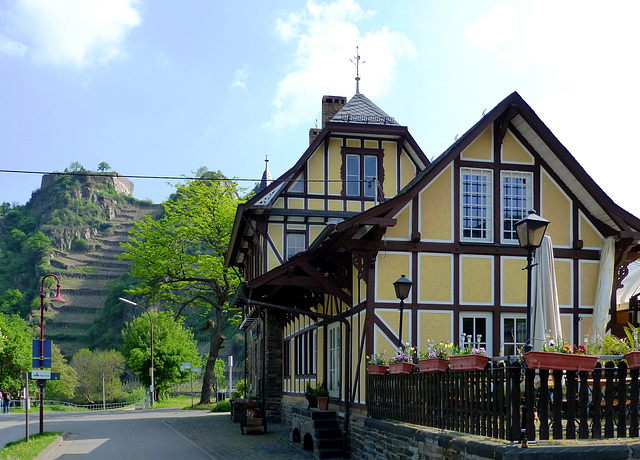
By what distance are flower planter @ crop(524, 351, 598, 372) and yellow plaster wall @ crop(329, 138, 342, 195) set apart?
14.7 metres

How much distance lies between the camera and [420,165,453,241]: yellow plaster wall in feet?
50.3

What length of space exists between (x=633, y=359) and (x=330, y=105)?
760 inches

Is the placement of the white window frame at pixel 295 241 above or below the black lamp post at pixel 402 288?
above

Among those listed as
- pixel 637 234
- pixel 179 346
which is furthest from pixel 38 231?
pixel 637 234

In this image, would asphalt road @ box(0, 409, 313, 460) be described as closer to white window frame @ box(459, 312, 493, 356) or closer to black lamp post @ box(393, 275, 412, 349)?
white window frame @ box(459, 312, 493, 356)

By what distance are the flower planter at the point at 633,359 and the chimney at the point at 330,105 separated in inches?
750

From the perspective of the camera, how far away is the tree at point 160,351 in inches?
2475

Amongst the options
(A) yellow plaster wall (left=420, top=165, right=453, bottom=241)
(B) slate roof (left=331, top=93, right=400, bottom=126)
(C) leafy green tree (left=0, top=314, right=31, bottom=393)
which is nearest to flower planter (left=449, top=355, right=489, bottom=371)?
(A) yellow plaster wall (left=420, top=165, right=453, bottom=241)

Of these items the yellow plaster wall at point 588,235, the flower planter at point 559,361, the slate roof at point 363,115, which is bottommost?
the flower planter at point 559,361

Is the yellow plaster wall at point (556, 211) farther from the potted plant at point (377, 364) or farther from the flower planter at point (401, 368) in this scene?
the flower planter at point (401, 368)

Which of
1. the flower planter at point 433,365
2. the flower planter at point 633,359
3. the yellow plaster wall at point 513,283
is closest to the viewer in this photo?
the flower planter at point 633,359

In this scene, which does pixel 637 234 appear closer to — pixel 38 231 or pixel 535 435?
pixel 535 435

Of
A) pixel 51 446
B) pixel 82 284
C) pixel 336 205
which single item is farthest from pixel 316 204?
pixel 82 284

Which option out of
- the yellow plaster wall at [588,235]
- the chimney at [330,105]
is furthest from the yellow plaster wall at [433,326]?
the chimney at [330,105]
